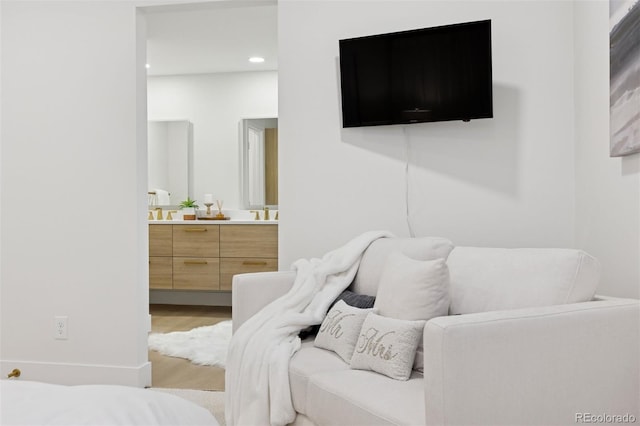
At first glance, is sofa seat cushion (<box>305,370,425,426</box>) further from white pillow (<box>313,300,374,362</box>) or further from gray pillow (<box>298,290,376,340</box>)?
gray pillow (<box>298,290,376,340</box>)

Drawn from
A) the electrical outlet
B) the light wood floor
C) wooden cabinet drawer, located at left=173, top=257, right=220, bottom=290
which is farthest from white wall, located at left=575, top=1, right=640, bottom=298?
wooden cabinet drawer, located at left=173, top=257, right=220, bottom=290

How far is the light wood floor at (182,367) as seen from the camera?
3393 mm

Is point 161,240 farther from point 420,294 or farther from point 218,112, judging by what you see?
point 420,294

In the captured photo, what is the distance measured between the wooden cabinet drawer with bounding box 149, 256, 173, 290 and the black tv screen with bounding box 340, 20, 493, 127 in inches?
120

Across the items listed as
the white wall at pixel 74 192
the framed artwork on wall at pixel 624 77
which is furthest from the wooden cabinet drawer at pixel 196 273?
the framed artwork on wall at pixel 624 77

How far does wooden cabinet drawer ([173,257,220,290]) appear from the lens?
545 cm

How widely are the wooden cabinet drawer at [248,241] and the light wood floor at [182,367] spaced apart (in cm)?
60

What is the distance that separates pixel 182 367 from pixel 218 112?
10.1ft

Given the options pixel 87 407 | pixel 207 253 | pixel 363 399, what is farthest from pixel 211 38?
pixel 87 407

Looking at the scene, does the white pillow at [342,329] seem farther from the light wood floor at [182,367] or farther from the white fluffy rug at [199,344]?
the white fluffy rug at [199,344]

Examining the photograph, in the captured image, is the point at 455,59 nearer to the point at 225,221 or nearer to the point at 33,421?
the point at 33,421

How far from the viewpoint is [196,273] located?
5.50m

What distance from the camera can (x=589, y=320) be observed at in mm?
1779

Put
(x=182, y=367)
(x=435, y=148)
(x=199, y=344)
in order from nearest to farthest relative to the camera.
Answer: (x=435, y=148) < (x=182, y=367) < (x=199, y=344)
